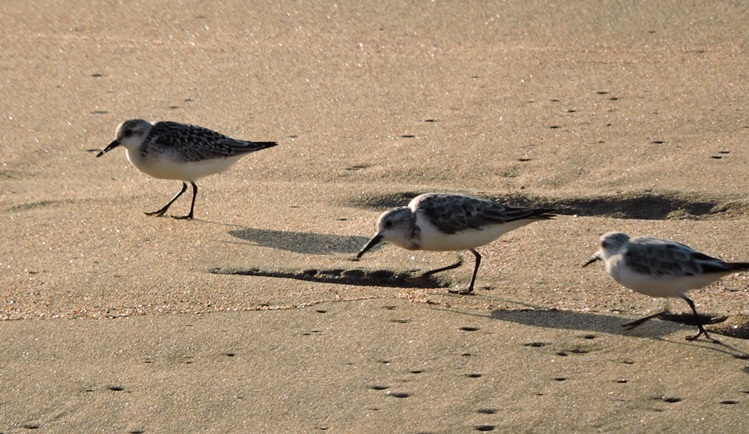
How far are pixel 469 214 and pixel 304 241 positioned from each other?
0.88 meters

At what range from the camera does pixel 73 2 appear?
9344mm

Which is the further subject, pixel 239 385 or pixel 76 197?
pixel 76 197

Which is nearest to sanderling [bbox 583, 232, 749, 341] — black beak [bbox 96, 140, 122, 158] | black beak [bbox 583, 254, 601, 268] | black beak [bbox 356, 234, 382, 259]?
black beak [bbox 583, 254, 601, 268]

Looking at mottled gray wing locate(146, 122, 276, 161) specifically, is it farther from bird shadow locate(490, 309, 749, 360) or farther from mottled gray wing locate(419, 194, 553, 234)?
bird shadow locate(490, 309, 749, 360)

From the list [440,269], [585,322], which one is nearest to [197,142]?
[440,269]

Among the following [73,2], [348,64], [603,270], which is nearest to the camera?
[603,270]

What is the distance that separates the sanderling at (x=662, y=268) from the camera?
14.1 ft

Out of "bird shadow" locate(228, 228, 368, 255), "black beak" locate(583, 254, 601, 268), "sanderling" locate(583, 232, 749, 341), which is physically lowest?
"bird shadow" locate(228, 228, 368, 255)

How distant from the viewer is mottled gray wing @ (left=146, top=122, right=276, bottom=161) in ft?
20.6

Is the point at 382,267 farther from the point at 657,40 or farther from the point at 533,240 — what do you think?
the point at 657,40

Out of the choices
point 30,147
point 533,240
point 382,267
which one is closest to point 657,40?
point 533,240

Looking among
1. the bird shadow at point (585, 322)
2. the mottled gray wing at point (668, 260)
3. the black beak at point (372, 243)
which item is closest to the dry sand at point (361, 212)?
the bird shadow at point (585, 322)

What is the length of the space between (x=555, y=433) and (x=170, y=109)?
439cm

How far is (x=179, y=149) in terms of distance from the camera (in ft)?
20.6
